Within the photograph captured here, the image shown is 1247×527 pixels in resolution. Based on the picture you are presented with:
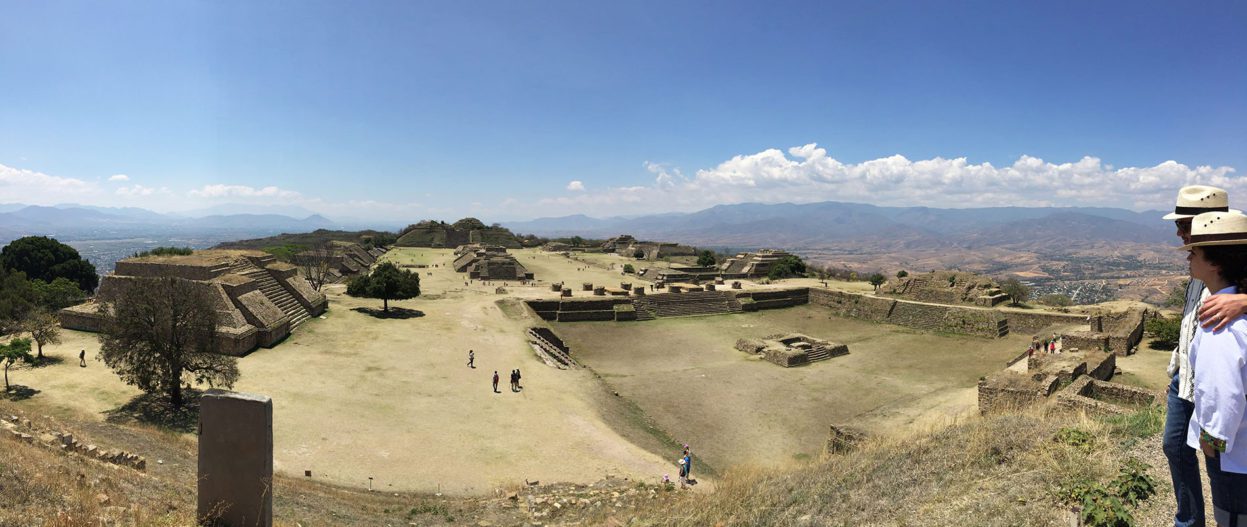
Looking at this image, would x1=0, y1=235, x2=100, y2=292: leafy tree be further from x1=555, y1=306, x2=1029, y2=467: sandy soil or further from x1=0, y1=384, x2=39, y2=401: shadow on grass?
x1=555, y1=306, x2=1029, y2=467: sandy soil

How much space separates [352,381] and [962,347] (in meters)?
26.2

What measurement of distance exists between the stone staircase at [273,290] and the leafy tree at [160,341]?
7826 mm

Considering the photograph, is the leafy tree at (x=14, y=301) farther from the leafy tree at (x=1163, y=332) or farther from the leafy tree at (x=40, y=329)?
the leafy tree at (x=1163, y=332)

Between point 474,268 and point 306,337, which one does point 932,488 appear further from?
point 474,268

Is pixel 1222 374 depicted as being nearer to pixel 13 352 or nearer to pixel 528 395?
pixel 528 395

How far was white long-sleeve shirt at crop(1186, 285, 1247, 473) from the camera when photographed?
2.48 m

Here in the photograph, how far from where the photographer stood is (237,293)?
1917 centimetres

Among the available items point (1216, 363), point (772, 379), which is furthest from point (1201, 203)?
point (772, 379)

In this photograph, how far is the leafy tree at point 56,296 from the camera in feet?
67.7

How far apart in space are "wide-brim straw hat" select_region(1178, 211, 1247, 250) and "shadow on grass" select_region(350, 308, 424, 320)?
2582 centimetres

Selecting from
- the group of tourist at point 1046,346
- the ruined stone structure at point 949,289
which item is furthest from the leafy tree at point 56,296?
the ruined stone structure at point 949,289

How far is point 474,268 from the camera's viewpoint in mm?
44250

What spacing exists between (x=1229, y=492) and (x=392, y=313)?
26.8 meters

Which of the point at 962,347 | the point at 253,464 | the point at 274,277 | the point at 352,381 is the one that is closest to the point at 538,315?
the point at 274,277
